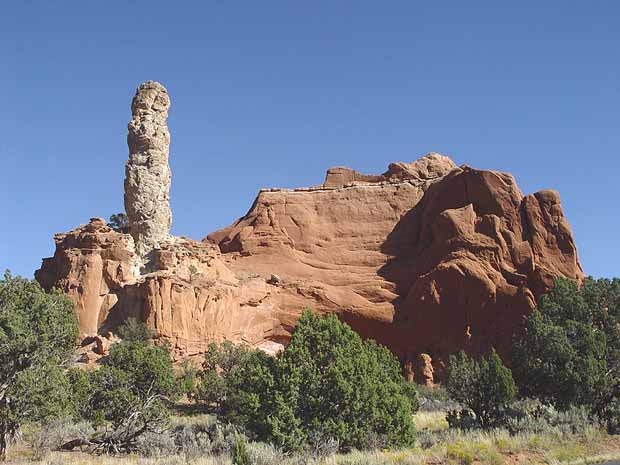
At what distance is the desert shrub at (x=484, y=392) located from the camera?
28312 millimetres

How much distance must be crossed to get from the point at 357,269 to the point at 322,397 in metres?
35.5

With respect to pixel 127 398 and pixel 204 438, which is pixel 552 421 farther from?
pixel 127 398

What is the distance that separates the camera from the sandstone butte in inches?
1839

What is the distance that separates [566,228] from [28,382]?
1571 inches

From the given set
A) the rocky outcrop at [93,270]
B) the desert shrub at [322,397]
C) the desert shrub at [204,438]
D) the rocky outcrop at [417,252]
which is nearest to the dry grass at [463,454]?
the desert shrub at [322,397]

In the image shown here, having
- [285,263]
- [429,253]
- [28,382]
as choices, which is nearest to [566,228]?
[429,253]

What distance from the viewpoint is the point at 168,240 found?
5081 cm

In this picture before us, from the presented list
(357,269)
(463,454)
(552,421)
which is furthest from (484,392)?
(357,269)

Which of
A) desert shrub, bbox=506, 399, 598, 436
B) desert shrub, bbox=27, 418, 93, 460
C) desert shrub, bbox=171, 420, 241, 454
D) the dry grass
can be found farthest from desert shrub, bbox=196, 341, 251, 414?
desert shrub, bbox=506, 399, 598, 436

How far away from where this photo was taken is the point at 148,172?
50.9 metres

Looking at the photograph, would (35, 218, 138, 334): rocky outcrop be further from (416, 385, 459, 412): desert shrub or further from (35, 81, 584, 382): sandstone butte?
(416, 385, 459, 412): desert shrub

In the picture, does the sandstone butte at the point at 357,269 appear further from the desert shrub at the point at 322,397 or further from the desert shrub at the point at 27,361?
the desert shrub at the point at 322,397

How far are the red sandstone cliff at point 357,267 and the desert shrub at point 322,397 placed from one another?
23.0 meters

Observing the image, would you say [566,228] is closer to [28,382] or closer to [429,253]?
[429,253]
